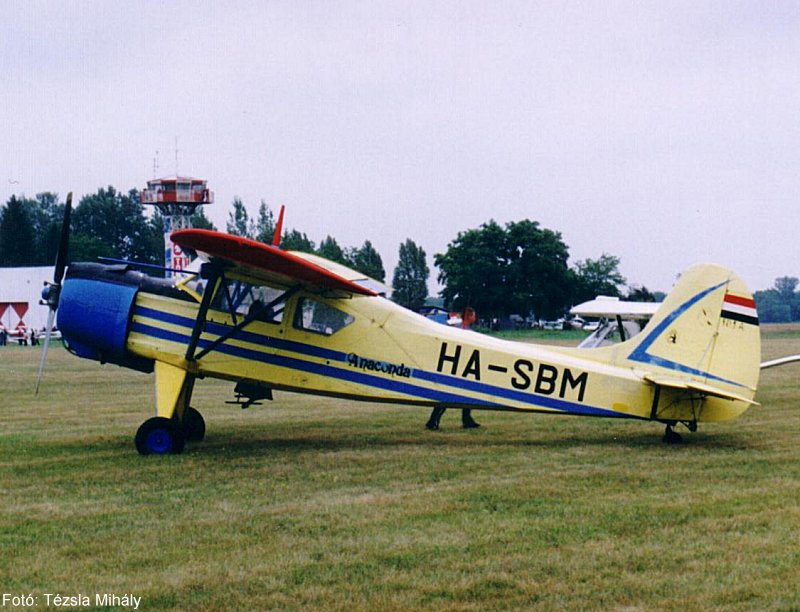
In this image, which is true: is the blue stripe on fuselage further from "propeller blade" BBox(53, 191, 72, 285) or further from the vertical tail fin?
"propeller blade" BBox(53, 191, 72, 285)

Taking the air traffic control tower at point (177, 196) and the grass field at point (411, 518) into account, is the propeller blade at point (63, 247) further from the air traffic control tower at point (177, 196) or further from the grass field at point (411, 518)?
the air traffic control tower at point (177, 196)

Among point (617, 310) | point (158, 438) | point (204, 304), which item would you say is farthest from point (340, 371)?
point (617, 310)

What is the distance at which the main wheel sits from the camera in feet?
32.3

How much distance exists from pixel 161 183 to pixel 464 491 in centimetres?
6823

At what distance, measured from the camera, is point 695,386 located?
9984 mm

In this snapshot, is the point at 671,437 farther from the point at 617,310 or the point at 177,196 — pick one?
the point at 177,196

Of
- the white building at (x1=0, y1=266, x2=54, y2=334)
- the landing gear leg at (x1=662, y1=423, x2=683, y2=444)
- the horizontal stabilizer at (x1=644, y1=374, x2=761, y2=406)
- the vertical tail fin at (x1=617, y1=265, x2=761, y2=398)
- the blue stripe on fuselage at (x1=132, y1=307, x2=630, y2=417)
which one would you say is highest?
the vertical tail fin at (x1=617, y1=265, x2=761, y2=398)

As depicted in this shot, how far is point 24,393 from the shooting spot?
59.4ft

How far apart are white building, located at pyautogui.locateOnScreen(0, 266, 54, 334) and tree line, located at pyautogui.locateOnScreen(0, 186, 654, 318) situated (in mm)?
11065

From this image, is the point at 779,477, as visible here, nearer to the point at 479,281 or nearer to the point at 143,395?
the point at 143,395

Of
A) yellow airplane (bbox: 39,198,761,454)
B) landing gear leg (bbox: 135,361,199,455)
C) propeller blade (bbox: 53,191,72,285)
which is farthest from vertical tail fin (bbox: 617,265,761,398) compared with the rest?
propeller blade (bbox: 53,191,72,285)

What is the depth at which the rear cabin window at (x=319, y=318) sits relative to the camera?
1049 cm

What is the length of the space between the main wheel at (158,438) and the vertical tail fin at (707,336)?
522cm

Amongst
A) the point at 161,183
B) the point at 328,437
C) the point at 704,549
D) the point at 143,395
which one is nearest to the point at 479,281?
the point at 161,183
